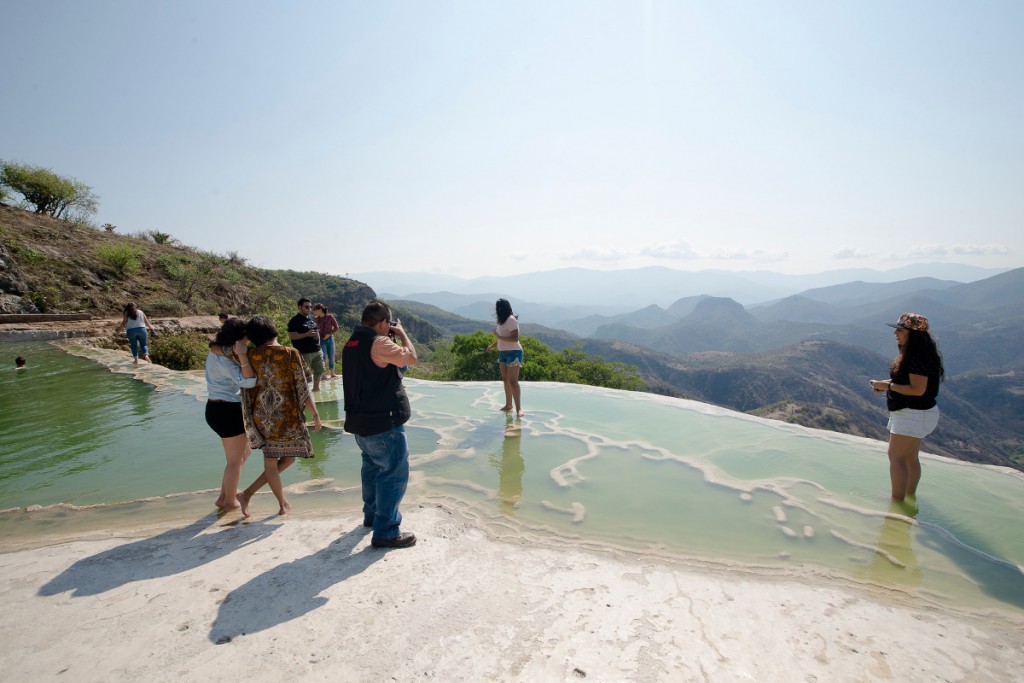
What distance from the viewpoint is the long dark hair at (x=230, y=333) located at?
367 cm

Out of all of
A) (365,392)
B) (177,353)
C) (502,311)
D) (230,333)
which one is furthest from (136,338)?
(365,392)

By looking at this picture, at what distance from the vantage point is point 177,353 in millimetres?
12344

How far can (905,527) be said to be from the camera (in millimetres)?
4047

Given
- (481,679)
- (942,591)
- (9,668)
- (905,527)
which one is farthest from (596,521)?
(9,668)

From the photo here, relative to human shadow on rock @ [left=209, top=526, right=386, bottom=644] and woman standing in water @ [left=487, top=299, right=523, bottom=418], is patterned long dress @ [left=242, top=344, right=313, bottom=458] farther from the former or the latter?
woman standing in water @ [left=487, top=299, right=523, bottom=418]

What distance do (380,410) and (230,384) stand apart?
1486 mm

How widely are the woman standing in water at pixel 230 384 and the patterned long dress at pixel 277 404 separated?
0.27 feet

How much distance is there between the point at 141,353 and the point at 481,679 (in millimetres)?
12358

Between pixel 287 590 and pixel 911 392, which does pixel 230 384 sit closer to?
pixel 287 590

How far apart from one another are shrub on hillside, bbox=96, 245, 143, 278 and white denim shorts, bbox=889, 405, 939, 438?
24056mm

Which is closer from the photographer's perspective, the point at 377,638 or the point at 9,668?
the point at 9,668

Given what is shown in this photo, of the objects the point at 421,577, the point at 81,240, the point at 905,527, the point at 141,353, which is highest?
the point at 81,240

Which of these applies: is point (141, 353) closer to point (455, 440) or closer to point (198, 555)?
point (455, 440)

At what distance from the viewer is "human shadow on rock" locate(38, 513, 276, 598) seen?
2.89 meters
